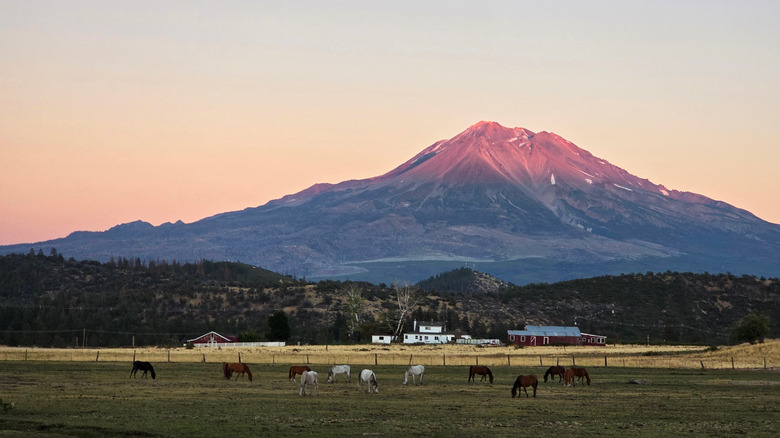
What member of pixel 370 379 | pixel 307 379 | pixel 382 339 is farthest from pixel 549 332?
pixel 307 379

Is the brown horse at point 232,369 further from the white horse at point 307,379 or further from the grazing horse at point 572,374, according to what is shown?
the grazing horse at point 572,374

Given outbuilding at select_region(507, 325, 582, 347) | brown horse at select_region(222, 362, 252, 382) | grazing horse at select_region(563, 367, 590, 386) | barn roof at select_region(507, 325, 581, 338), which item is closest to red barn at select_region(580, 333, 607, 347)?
outbuilding at select_region(507, 325, 582, 347)

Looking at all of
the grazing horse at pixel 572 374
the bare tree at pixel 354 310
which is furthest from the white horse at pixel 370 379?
the bare tree at pixel 354 310

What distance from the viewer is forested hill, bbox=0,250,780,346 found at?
408ft

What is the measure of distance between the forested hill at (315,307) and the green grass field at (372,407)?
2432 inches

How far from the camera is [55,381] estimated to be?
45031 millimetres

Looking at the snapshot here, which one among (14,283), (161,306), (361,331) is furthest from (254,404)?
(14,283)

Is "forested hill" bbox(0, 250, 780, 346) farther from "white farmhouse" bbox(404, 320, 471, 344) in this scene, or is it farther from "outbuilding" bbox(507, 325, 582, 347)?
"outbuilding" bbox(507, 325, 582, 347)

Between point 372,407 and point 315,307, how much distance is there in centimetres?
10912

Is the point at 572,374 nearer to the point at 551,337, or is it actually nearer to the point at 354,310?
the point at 551,337

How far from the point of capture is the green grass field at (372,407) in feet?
95.6

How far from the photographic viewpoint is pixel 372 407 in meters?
35.7

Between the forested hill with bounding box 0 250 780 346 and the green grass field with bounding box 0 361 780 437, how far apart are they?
61777 mm

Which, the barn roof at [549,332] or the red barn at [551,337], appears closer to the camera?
the red barn at [551,337]
